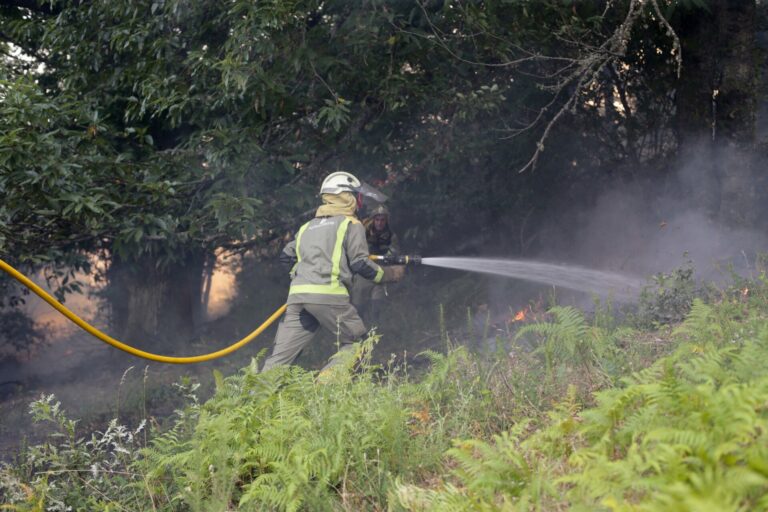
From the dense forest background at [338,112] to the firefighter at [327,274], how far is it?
1257 millimetres

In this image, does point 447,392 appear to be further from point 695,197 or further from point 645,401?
point 695,197

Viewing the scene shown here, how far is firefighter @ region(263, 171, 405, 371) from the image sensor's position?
6883 mm

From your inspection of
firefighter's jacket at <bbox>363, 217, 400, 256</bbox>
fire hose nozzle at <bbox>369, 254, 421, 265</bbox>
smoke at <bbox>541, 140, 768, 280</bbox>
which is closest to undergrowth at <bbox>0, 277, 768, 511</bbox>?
fire hose nozzle at <bbox>369, 254, 421, 265</bbox>

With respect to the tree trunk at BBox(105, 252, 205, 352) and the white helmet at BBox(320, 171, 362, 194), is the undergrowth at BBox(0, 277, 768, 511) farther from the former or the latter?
the tree trunk at BBox(105, 252, 205, 352)

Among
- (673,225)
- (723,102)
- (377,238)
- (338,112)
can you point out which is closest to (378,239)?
(377,238)

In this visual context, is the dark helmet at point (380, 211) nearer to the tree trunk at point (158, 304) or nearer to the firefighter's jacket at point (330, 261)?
the firefighter's jacket at point (330, 261)

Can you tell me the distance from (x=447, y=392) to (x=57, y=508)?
7.55 ft

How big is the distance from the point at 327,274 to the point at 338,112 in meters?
1.83

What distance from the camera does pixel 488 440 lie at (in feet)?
14.4

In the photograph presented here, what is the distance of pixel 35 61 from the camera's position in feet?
32.6

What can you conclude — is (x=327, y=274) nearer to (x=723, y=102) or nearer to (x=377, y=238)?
(x=377, y=238)

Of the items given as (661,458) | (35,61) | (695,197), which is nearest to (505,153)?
(695,197)

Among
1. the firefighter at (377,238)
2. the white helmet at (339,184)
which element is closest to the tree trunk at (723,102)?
the firefighter at (377,238)

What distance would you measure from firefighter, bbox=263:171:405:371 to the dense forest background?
126cm
